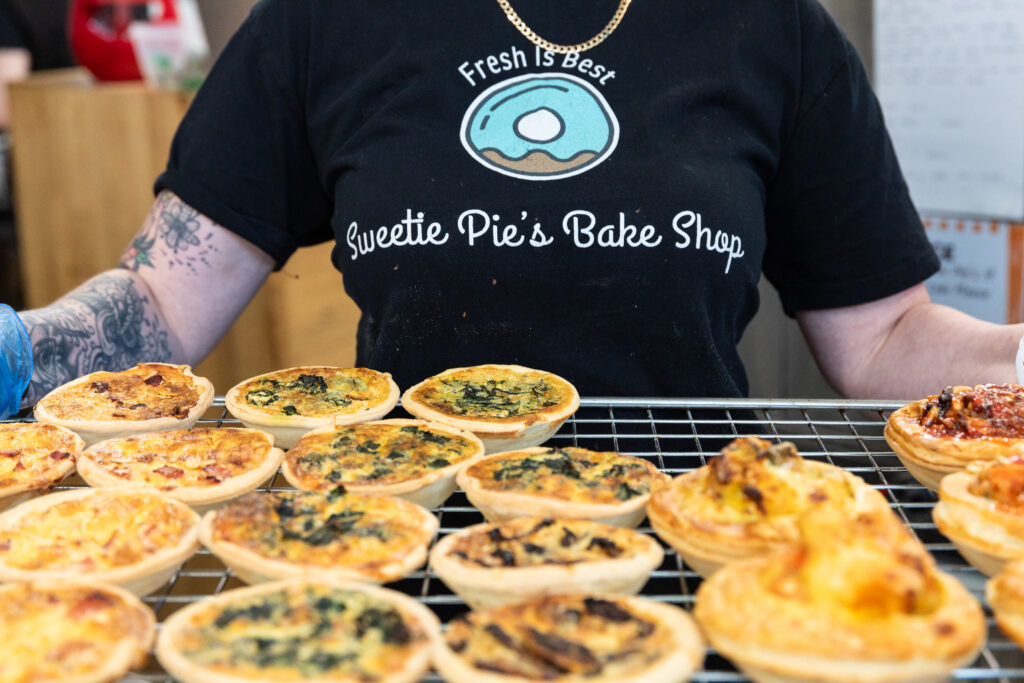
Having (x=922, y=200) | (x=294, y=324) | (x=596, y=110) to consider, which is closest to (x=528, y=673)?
(x=596, y=110)

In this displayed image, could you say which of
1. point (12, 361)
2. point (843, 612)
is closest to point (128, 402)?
point (12, 361)

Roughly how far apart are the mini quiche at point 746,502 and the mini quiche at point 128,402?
3.28 feet

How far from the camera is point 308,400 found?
1915mm

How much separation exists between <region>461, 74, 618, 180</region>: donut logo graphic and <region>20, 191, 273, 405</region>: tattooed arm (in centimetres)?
70

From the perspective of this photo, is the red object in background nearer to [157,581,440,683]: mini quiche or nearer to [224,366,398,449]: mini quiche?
[224,366,398,449]: mini quiche

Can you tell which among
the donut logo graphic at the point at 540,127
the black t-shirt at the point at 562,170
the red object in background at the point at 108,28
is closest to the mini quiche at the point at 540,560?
the black t-shirt at the point at 562,170

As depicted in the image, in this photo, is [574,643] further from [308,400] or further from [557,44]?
[557,44]

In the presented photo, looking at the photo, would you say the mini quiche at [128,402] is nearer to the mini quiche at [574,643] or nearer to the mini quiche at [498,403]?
the mini quiche at [498,403]

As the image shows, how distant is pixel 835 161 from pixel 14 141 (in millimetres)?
4066

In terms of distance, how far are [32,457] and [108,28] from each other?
3.36m

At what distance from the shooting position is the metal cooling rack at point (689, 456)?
54.6 inches

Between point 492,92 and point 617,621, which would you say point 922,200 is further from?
point 617,621

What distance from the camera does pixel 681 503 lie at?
1388mm

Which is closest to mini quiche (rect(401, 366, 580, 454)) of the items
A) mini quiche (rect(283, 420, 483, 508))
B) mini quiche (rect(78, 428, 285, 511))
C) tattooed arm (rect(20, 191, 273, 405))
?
mini quiche (rect(283, 420, 483, 508))
